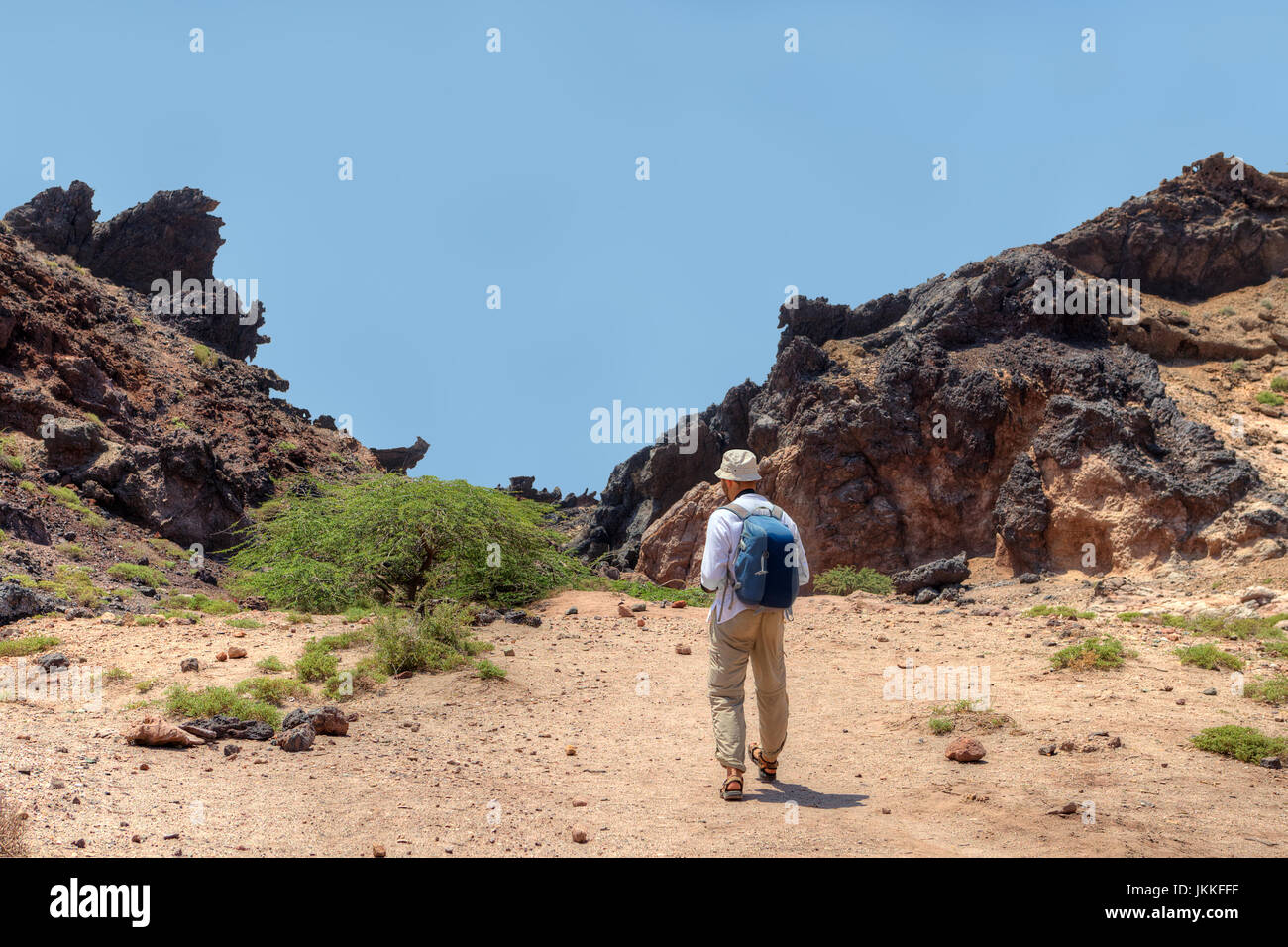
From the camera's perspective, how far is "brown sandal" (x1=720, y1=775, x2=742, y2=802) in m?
5.78

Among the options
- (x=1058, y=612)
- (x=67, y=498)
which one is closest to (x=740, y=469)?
(x=1058, y=612)

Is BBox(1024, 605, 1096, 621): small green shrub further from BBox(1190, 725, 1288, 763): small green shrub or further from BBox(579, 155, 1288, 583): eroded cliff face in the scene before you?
BBox(1190, 725, 1288, 763): small green shrub

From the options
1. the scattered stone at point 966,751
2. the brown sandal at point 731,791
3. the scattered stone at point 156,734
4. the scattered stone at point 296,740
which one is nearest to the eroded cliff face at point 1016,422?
the scattered stone at point 966,751

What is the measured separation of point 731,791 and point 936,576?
39.1 ft

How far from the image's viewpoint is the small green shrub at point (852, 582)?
18266mm

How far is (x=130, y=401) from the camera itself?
26.0m

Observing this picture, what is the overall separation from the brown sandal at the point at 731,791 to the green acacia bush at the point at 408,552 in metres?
8.45

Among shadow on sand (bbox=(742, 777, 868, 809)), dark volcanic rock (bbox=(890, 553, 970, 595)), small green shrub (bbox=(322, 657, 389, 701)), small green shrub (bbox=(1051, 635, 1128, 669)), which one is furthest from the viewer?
dark volcanic rock (bbox=(890, 553, 970, 595))

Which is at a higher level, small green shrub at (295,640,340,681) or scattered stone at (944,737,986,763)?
small green shrub at (295,640,340,681)

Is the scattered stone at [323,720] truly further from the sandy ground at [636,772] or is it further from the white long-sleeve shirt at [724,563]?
the white long-sleeve shirt at [724,563]

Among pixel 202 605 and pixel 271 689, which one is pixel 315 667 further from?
pixel 202 605

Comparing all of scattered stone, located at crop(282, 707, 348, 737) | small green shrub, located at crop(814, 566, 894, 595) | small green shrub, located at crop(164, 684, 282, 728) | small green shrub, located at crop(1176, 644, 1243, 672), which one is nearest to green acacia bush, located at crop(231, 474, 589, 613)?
small green shrub, located at crop(814, 566, 894, 595)

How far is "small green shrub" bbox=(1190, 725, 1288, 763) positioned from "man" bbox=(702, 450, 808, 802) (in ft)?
10.00
